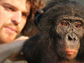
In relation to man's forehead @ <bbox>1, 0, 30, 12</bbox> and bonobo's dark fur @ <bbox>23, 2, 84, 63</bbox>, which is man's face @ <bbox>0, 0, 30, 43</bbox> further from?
bonobo's dark fur @ <bbox>23, 2, 84, 63</bbox>

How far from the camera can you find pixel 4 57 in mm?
2100

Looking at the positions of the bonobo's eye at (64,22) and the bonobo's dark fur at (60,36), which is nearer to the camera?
the bonobo's dark fur at (60,36)

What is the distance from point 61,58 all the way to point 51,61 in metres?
0.16

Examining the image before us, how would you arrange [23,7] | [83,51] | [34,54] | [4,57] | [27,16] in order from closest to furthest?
[83,51] < [34,54] < [4,57] < [23,7] < [27,16]

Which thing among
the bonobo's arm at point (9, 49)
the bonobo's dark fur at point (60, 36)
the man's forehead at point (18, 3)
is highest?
the man's forehead at point (18, 3)

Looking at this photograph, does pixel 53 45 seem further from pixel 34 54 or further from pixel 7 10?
pixel 7 10

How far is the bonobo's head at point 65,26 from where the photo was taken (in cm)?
142

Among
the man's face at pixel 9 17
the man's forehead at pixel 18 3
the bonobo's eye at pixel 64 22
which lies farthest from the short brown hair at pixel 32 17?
the bonobo's eye at pixel 64 22

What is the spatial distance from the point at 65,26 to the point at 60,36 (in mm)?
120

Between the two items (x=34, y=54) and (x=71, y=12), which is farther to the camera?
(x=34, y=54)

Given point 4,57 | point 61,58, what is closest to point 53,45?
point 61,58

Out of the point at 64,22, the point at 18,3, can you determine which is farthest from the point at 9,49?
the point at 64,22

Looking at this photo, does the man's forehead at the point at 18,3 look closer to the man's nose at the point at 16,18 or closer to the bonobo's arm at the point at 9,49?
the man's nose at the point at 16,18

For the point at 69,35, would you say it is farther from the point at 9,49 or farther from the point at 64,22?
the point at 9,49
